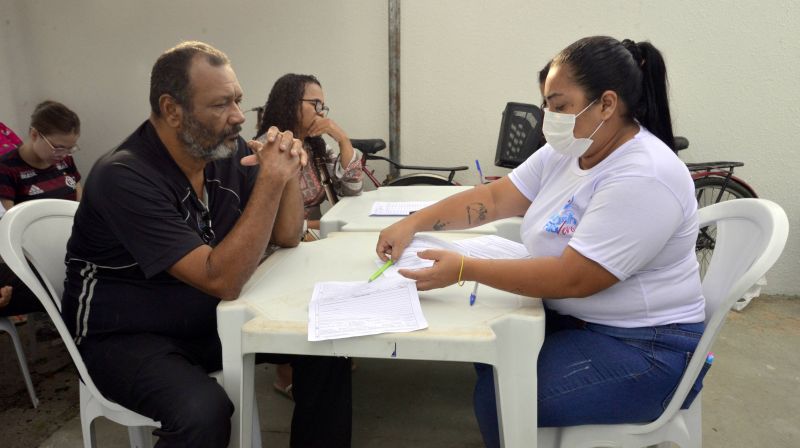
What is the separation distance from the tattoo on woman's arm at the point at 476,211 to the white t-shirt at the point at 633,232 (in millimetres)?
330

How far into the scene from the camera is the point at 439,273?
1258 mm

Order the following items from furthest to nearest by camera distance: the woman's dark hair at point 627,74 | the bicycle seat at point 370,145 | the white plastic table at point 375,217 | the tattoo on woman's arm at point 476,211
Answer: the bicycle seat at point 370,145, the white plastic table at point 375,217, the tattoo on woman's arm at point 476,211, the woman's dark hair at point 627,74

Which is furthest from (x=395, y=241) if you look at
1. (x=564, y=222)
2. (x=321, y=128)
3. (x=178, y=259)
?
(x=321, y=128)

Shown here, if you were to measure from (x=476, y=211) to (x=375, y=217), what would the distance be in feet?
1.54

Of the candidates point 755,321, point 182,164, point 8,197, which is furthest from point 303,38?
point 755,321

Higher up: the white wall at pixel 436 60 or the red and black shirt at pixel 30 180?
the white wall at pixel 436 60

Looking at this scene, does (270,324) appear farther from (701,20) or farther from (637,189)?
(701,20)

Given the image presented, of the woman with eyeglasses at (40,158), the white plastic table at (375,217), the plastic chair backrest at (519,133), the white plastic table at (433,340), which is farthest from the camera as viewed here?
the plastic chair backrest at (519,133)

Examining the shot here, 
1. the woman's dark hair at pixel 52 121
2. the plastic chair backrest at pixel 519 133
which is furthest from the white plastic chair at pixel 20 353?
the plastic chair backrest at pixel 519 133

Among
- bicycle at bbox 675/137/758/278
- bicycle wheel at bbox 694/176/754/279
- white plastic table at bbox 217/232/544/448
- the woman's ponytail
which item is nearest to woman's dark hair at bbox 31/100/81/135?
white plastic table at bbox 217/232/544/448

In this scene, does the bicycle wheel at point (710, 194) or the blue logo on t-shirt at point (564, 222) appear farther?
the bicycle wheel at point (710, 194)

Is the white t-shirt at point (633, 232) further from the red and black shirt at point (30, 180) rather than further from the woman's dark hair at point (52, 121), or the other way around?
the red and black shirt at point (30, 180)

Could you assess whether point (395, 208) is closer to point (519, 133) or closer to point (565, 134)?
point (565, 134)

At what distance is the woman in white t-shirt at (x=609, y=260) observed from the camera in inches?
46.6
